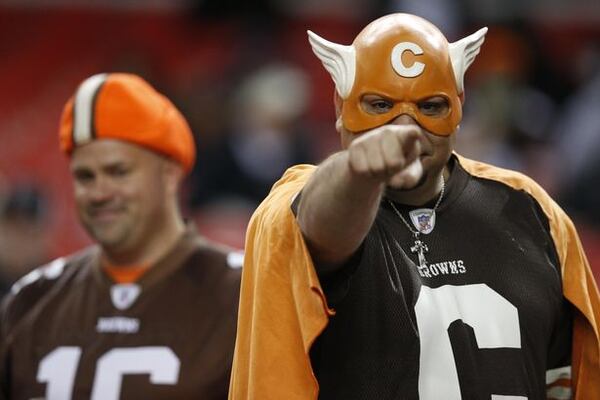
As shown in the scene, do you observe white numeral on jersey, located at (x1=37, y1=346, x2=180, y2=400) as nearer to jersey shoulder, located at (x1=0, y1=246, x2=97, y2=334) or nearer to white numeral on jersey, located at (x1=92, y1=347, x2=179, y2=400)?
white numeral on jersey, located at (x1=92, y1=347, x2=179, y2=400)

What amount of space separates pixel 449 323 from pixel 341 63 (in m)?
0.57

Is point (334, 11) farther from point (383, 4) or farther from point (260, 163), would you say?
point (260, 163)

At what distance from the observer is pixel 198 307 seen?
155 inches

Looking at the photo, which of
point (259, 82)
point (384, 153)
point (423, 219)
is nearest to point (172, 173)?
point (423, 219)

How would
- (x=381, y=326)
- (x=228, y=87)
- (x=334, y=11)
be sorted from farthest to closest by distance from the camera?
(x=334, y=11) < (x=228, y=87) < (x=381, y=326)

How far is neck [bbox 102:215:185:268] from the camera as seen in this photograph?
→ 13.5ft

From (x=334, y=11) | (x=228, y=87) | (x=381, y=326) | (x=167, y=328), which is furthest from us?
(x=334, y=11)

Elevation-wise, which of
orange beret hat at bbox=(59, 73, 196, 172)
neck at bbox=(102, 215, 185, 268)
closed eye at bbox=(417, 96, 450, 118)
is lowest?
neck at bbox=(102, 215, 185, 268)

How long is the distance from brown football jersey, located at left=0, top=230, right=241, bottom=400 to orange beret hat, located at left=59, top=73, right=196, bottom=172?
1.05 feet

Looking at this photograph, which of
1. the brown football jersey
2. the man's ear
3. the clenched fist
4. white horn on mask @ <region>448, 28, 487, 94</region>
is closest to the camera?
the clenched fist

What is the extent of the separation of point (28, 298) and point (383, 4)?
142 inches

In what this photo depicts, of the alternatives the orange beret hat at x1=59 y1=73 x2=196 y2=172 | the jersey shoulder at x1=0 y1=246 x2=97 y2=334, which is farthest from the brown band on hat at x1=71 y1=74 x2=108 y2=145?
the jersey shoulder at x1=0 y1=246 x2=97 y2=334

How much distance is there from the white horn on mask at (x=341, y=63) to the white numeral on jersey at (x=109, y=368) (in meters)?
1.31

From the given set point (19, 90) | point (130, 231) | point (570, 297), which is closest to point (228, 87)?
point (19, 90)
